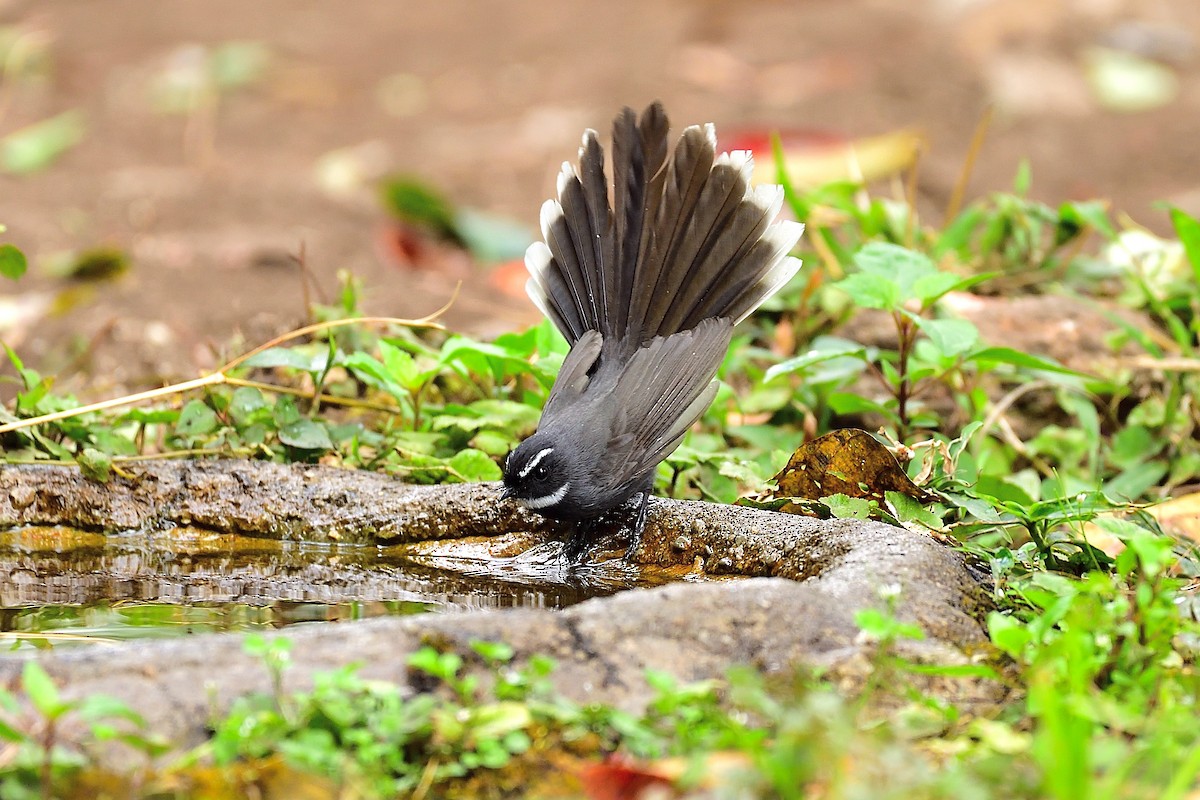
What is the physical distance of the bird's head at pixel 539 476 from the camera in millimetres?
3527

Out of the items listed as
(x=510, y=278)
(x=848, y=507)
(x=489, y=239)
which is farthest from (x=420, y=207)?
(x=848, y=507)

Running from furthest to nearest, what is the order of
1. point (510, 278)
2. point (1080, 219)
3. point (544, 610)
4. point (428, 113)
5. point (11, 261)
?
1. point (428, 113)
2. point (510, 278)
3. point (1080, 219)
4. point (11, 261)
5. point (544, 610)

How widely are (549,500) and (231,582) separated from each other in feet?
2.88

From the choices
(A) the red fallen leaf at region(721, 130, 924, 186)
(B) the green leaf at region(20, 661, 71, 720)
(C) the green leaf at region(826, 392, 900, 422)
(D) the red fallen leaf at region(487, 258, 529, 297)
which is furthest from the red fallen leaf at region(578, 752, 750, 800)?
(D) the red fallen leaf at region(487, 258, 529, 297)

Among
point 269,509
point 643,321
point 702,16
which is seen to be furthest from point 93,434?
point 702,16

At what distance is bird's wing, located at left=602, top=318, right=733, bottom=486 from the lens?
3711 mm

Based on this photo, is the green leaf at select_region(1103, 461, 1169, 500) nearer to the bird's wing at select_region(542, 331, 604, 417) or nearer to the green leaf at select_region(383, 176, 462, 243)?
the bird's wing at select_region(542, 331, 604, 417)

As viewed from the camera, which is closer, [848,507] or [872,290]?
[848,507]

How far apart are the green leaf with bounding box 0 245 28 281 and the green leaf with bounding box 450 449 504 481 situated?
136 cm

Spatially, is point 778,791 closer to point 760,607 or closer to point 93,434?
point 760,607

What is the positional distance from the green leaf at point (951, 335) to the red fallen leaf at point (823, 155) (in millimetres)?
3274

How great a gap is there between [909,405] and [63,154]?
811cm

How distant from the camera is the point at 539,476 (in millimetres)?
3535

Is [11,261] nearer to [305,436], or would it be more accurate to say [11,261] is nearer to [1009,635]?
[305,436]
